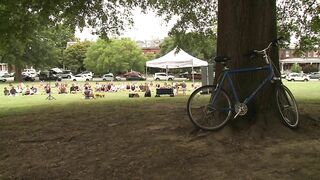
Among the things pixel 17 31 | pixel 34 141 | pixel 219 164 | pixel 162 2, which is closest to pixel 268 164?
pixel 219 164

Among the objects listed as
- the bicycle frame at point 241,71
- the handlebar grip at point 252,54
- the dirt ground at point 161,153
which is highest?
the handlebar grip at point 252,54

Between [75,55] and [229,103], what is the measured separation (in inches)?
3417

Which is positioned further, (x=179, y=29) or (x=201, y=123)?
(x=179, y=29)

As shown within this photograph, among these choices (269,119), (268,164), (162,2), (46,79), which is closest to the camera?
(268,164)

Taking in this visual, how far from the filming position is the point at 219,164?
5328 mm

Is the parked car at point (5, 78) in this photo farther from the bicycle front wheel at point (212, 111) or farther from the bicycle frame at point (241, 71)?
the bicycle frame at point (241, 71)

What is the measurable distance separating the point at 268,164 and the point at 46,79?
68.5 metres

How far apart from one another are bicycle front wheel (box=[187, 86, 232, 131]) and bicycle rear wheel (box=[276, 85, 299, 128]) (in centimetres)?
76

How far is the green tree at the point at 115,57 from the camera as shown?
74.8m

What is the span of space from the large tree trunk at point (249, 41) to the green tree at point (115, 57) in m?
68.0

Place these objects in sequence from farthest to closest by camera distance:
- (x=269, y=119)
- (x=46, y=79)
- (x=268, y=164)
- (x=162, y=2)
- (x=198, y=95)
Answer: (x=46, y=79) < (x=162, y=2) < (x=198, y=95) < (x=269, y=119) < (x=268, y=164)

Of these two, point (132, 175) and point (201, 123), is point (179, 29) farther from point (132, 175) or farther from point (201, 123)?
point (132, 175)

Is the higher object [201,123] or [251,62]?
[251,62]

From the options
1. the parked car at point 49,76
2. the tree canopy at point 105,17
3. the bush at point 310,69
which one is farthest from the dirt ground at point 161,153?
the bush at point 310,69
